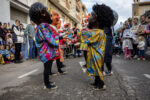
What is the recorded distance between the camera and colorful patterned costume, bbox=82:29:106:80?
3309mm

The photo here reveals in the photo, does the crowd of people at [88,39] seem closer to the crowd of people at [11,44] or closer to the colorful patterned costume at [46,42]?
the colorful patterned costume at [46,42]

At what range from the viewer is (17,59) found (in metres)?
8.05

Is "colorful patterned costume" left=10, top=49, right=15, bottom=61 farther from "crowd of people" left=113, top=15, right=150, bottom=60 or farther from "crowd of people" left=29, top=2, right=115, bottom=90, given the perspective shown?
"crowd of people" left=113, top=15, right=150, bottom=60

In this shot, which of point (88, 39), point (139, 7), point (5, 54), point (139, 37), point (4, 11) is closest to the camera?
point (88, 39)

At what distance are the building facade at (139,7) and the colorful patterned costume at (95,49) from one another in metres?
46.3

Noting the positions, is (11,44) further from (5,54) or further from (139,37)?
(139,37)

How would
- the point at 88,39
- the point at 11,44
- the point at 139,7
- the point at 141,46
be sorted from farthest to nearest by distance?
the point at 139,7
the point at 141,46
the point at 11,44
the point at 88,39

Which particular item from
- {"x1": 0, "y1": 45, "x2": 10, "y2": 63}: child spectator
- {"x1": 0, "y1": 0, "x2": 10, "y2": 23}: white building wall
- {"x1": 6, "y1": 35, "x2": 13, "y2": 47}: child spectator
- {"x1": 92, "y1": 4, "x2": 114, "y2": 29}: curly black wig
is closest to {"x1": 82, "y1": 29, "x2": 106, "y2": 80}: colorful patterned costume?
{"x1": 92, "y1": 4, "x2": 114, "y2": 29}: curly black wig

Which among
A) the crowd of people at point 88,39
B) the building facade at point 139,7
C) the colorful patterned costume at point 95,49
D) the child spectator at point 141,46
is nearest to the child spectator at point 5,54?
the crowd of people at point 88,39

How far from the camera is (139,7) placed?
151 ft

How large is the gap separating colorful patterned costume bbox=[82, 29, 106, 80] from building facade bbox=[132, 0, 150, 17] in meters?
46.3

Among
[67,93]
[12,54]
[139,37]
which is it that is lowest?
[67,93]

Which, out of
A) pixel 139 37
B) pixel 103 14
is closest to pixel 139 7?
pixel 139 37

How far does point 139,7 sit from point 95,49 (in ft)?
157
